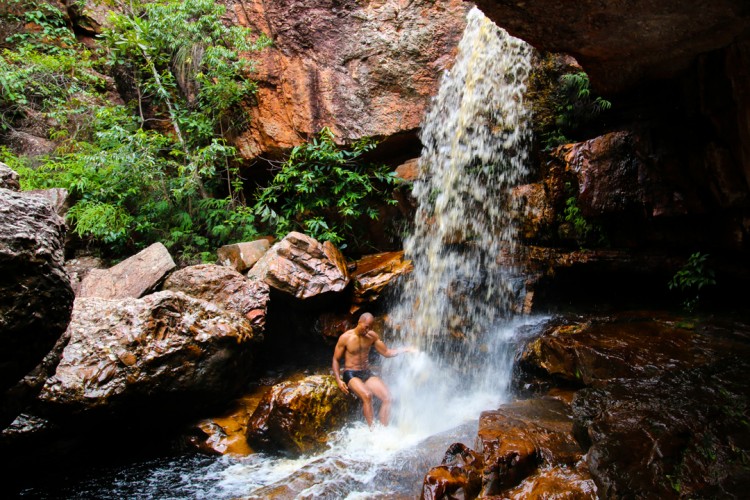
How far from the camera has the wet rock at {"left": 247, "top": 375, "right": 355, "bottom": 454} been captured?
473cm

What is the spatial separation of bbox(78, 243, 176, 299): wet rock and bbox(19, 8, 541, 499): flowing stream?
2664 millimetres

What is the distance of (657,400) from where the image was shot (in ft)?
11.4

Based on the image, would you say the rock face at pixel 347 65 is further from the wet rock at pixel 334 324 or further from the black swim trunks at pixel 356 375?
the black swim trunks at pixel 356 375

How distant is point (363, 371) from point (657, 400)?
10.9 ft

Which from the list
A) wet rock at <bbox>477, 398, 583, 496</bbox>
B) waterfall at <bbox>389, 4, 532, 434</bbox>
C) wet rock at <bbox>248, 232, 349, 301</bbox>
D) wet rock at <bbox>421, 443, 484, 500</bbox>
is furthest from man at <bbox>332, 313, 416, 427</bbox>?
wet rock at <bbox>421, 443, 484, 500</bbox>

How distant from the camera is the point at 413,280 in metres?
7.13

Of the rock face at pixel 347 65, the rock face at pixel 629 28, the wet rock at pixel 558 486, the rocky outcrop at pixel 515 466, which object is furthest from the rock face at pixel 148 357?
the rock face at pixel 629 28

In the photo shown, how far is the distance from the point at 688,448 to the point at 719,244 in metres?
2.78

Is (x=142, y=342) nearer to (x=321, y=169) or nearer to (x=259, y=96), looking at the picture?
(x=321, y=169)

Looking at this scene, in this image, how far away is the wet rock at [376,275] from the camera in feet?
22.8

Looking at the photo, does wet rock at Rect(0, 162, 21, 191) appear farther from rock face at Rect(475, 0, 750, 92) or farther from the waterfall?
the waterfall

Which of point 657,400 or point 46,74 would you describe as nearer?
point 657,400

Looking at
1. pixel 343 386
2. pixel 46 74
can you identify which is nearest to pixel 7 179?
pixel 343 386

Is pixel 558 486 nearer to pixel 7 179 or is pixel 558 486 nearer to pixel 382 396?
pixel 382 396
